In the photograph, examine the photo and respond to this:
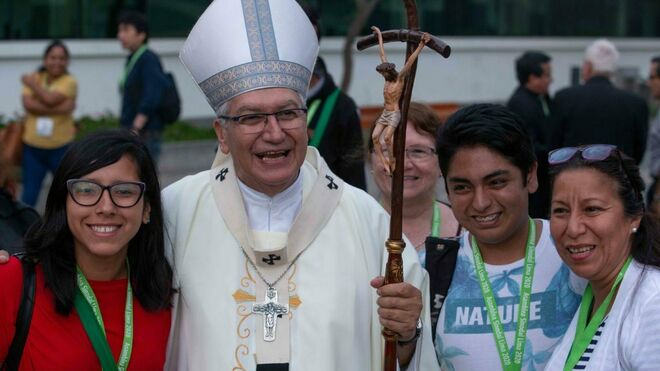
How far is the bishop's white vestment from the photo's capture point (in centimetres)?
376

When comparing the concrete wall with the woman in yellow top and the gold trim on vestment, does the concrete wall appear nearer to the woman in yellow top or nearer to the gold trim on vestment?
the woman in yellow top

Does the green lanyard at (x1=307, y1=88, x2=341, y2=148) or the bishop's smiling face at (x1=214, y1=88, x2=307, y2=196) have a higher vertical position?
the green lanyard at (x1=307, y1=88, x2=341, y2=148)

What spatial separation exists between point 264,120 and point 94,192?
58 centimetres

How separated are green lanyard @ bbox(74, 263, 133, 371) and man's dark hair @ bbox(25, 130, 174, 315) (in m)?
0.04

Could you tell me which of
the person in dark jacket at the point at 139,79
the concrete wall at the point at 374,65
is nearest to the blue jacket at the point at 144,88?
the person in dark jacket at the point at 139,79

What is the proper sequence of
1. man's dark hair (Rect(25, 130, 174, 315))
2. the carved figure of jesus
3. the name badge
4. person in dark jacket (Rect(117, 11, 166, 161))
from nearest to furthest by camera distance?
the carved figure of jesus < man's dark hair (Rect(25, 130, 174, 315)) < person in dark jacket (Rect(117, 11, 166, 161)) < the name badge

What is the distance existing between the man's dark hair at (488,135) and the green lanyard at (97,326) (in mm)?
1152

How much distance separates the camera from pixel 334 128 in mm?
6504

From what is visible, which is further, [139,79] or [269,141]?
[139,79]

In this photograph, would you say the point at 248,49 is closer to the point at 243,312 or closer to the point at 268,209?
the point at 268,209

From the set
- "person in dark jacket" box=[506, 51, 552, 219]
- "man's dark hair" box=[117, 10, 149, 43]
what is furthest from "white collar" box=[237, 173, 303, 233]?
"man's dark hair" box=[117, 10, 149, 43]

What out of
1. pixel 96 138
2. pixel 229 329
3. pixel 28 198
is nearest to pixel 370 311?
pixel 229 329

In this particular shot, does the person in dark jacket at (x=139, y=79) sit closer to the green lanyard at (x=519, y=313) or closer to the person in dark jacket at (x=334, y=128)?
the person in dark jacket at (x=334, y=128)

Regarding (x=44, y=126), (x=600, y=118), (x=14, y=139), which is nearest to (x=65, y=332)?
(x=600, y=118)
